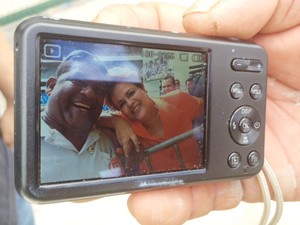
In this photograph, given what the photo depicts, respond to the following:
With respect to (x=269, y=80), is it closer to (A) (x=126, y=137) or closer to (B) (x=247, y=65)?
(B) (x=247, y=65)

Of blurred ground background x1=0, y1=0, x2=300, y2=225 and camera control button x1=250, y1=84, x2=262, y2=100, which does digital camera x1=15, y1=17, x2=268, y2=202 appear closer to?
camera control button x1=250, y1=84, x2=262, y2=100

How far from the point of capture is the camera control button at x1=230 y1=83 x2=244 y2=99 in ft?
1.38

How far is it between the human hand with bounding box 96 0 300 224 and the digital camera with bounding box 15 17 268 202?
28mm

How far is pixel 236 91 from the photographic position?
0.42 m

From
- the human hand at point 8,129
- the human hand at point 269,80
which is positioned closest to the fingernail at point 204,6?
the human hand at point 269,80

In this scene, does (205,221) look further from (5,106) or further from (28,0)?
(28,0)

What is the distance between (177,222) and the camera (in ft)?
1.43

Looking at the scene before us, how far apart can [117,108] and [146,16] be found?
0.17 metres

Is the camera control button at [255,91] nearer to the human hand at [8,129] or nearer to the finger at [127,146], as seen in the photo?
the finger at [127,146]

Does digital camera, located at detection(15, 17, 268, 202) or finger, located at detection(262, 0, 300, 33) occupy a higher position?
finger, located at detection(262, 0, 300, 33)

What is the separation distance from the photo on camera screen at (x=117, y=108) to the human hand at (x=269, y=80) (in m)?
0.04

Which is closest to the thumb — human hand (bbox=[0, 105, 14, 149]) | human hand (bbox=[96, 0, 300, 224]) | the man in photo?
human hand (bbox=[96, 0, 300, 224])

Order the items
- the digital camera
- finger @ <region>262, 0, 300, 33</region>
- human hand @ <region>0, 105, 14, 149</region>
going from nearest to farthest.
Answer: the digital camera < finger @ <region>262, 0, 300, 33</region> < human hand @ <region>0, 105, 14, 149</region>

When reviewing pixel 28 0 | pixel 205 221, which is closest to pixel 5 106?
pixel 28 0
